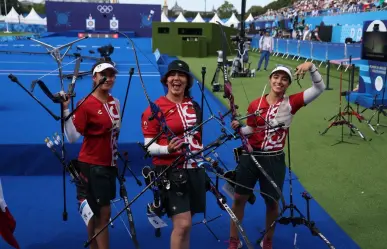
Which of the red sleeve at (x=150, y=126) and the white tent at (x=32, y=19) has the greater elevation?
the white tent at (x=32, y=19)

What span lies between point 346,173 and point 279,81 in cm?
268

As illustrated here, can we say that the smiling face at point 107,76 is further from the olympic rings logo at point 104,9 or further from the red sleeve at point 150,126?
the olympic rings logo at point 104,9

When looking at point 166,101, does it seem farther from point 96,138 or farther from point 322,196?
point 322,196

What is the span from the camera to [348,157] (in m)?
5.67

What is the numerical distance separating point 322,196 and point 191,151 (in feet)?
7.85

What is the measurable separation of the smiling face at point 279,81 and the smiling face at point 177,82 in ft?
2.29

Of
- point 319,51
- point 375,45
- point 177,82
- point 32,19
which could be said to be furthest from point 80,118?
point 32,19

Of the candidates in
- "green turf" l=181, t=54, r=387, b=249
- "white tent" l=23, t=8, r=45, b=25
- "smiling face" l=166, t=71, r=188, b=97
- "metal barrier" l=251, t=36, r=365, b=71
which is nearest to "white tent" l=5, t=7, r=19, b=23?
"white tent" l=23, t=8, r=45, b=25

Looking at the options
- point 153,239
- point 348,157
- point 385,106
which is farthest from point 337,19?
point 153,239

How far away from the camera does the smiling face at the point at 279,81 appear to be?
9.54ft

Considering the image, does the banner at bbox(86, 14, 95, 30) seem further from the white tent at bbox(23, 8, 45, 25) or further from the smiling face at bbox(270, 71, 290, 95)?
the smiling face at bbox(270, 71, 290, 95)

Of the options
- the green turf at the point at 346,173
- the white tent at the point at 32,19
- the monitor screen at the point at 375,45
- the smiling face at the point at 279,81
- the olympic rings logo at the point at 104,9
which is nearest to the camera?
the smiling face at the point at 279,81

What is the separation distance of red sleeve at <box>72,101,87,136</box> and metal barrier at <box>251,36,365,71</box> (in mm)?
8169

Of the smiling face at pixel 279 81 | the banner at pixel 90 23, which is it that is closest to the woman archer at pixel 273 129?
the smiling face at pixel 279 81
